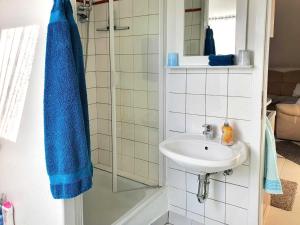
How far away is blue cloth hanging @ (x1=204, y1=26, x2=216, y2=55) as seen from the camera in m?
1.83

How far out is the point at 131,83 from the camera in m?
2.31

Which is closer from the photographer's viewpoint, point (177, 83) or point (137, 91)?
point (177, 83)

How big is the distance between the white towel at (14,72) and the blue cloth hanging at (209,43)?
1071 mm

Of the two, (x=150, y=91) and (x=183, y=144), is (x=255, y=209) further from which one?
(x=150, y=91)

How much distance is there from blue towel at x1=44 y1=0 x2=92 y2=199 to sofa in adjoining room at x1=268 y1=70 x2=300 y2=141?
374 centimetres

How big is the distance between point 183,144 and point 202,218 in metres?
0.61

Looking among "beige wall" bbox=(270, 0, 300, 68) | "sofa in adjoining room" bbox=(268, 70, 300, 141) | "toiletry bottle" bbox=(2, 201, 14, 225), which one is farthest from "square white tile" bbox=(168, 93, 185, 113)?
"beige wall" bbox=(270, 0, 300, 68)

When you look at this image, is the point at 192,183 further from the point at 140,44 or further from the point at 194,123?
the point at 140,44

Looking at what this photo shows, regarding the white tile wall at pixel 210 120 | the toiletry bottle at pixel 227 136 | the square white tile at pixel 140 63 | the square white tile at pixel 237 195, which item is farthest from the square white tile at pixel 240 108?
the square white tile at pixel 140 63

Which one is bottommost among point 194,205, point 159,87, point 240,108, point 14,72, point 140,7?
point 194,205

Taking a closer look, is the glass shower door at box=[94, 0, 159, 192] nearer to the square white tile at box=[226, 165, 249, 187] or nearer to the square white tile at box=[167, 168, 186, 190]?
the square white tile at box=[167, 168, 186, 190]

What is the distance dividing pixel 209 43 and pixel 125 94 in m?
0.82

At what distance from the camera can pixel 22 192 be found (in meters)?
1.54

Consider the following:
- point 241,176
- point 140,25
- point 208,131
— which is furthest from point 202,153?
point 140,25
